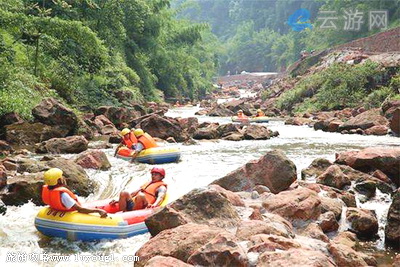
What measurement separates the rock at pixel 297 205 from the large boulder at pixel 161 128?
9.31 m

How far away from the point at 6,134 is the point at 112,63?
1350 centimetres

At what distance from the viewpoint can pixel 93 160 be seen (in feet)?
33.5

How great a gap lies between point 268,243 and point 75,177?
16.5ft

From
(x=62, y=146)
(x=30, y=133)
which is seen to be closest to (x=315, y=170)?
(x=62, y=146)

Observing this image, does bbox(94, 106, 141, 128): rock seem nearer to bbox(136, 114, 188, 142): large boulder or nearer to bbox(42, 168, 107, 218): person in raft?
bbox(136, 114, 188, 142): large boulder

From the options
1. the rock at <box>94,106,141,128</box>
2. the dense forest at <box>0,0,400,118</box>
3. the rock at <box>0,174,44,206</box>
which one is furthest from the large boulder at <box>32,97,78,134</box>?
the rock at <box>0,174,44,206</box>

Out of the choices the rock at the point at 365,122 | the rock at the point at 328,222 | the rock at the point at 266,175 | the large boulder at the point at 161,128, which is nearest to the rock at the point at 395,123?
the rock at the point at 365,122

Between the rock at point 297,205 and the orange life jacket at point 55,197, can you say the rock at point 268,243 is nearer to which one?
the rock at point 297,205

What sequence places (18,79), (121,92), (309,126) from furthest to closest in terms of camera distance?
(121,92) < (309,126) < (18,79)

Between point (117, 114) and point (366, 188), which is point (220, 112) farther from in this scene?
point (366, 188)

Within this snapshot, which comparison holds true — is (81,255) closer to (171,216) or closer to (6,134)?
(171,216)

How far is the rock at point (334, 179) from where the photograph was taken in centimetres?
809

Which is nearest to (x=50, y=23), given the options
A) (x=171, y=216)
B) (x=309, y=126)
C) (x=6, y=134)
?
(x=6, y=134)

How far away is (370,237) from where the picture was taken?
6223 mm
